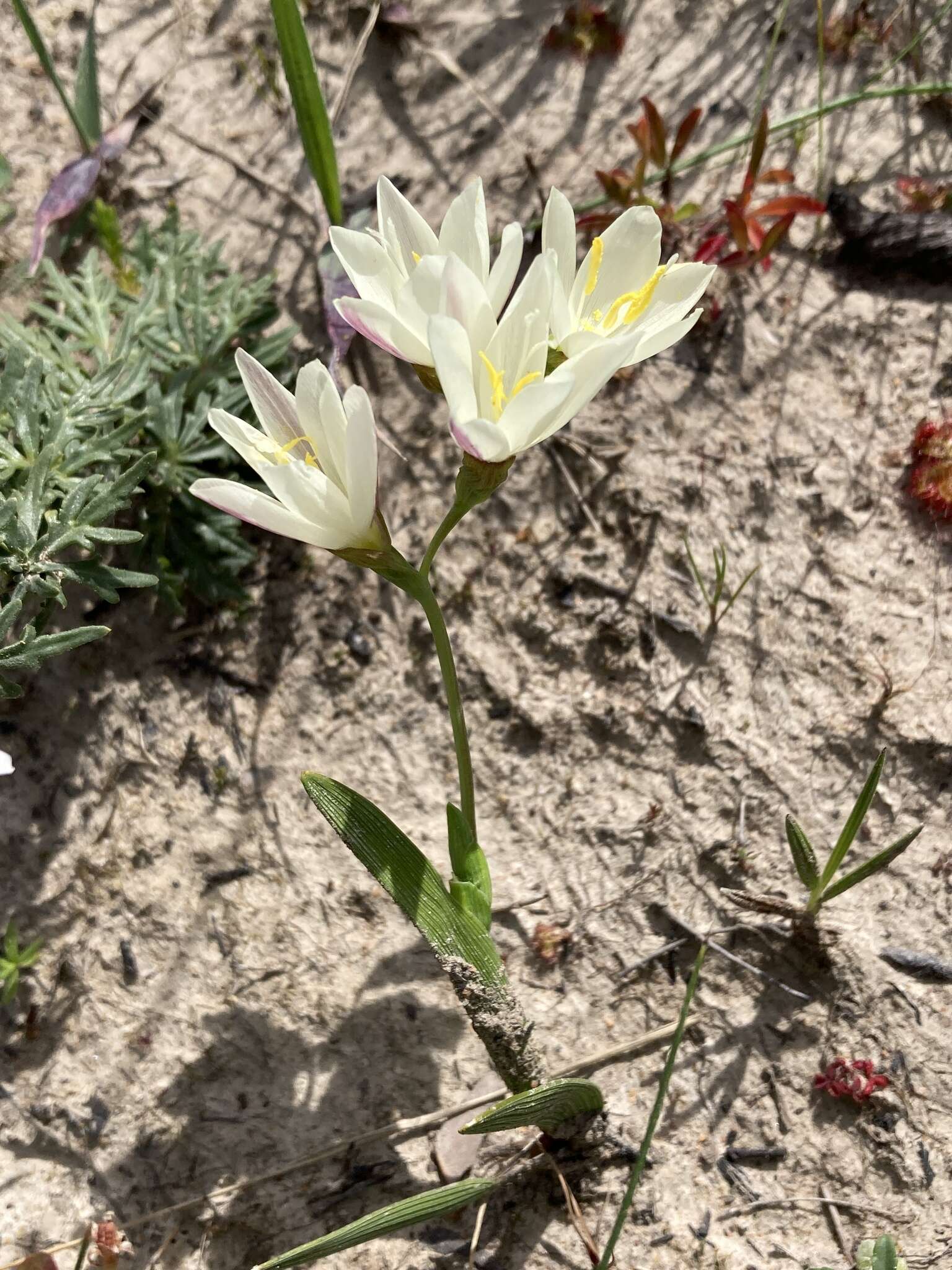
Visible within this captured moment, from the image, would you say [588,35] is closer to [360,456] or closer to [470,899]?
[360,456]

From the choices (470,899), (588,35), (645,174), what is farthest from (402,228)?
(588,35)

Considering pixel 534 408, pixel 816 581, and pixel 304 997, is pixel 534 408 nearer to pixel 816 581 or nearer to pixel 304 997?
pixel 816 581

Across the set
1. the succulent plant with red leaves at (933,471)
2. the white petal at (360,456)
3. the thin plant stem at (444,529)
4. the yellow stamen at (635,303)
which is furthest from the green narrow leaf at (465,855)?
the succulent plant with red leaves at (933,471)

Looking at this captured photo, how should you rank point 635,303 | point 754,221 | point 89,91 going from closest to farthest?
1. point 635,303
2. point 754,221
3. point 89,91

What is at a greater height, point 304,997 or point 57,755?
point 57,755

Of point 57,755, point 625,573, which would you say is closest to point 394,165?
point 625,573

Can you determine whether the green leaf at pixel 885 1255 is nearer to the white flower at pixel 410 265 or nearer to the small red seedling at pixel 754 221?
the white flower at pixel 410 265
